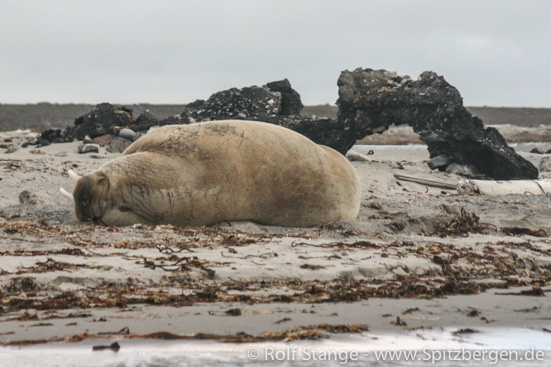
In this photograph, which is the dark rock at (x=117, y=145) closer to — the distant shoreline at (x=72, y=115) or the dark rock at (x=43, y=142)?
the dark rock at (x=43, y=142)

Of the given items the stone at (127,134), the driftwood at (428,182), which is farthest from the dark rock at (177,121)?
the driftwood at (428,182)

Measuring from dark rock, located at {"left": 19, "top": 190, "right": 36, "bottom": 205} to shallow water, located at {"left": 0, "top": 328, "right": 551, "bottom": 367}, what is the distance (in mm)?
6351

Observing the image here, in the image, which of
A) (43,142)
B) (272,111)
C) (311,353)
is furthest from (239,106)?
(311,353)

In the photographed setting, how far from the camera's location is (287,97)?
15414 millimetres

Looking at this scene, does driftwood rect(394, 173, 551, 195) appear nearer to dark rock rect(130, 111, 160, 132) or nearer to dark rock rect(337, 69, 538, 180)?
dark rock rect(337, 69, 538, 180)

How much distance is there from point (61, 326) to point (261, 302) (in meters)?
1.08

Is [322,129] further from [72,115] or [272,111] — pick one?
[72,115]

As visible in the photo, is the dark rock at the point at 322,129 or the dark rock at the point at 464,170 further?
the dark rock at the point at 322,129

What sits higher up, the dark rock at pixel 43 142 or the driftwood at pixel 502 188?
the dark rock at pixel 43 142

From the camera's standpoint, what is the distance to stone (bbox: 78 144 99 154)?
44.3ft

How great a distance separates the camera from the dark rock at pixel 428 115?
44.9ft

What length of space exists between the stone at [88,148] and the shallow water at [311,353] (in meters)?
11.2

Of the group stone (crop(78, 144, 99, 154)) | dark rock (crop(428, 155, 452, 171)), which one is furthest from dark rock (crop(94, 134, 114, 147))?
dark rock (crop(428, 155, 452, 171))

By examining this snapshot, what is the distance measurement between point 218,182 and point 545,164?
1195cm
